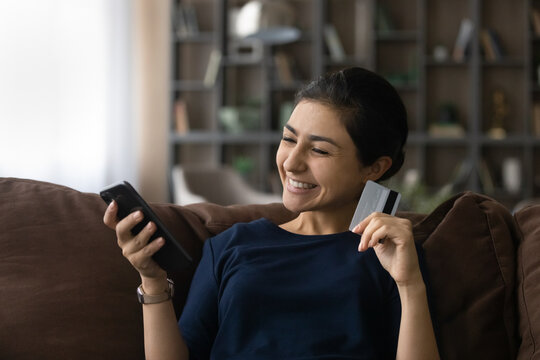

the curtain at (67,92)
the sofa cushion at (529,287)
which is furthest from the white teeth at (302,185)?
the curtain at (67,92)

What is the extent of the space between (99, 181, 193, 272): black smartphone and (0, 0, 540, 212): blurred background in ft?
13.2

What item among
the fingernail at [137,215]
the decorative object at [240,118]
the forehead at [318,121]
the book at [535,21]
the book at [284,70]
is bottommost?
the fingernail at [137,215]

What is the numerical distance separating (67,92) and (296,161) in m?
3.92

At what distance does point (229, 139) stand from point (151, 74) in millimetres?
964

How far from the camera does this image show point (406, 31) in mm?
5859

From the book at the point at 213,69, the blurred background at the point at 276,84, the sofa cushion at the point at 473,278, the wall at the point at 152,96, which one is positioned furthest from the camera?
the wall at the point at 152,96

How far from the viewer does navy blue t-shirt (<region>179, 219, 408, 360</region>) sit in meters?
1.20

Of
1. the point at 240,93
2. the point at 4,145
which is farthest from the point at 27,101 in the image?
the point at 240,93

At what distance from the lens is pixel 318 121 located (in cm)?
128

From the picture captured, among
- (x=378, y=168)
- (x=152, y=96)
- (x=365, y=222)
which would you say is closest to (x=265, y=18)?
(x=152, y=96)

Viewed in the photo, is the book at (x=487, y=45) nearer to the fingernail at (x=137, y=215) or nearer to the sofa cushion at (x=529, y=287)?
the sofa cushion at (x=529, y=287)

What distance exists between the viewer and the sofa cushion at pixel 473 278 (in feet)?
4.25

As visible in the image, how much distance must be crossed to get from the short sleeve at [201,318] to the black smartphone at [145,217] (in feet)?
0.58

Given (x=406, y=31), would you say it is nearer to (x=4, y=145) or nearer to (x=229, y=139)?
(x=229, y=139)
